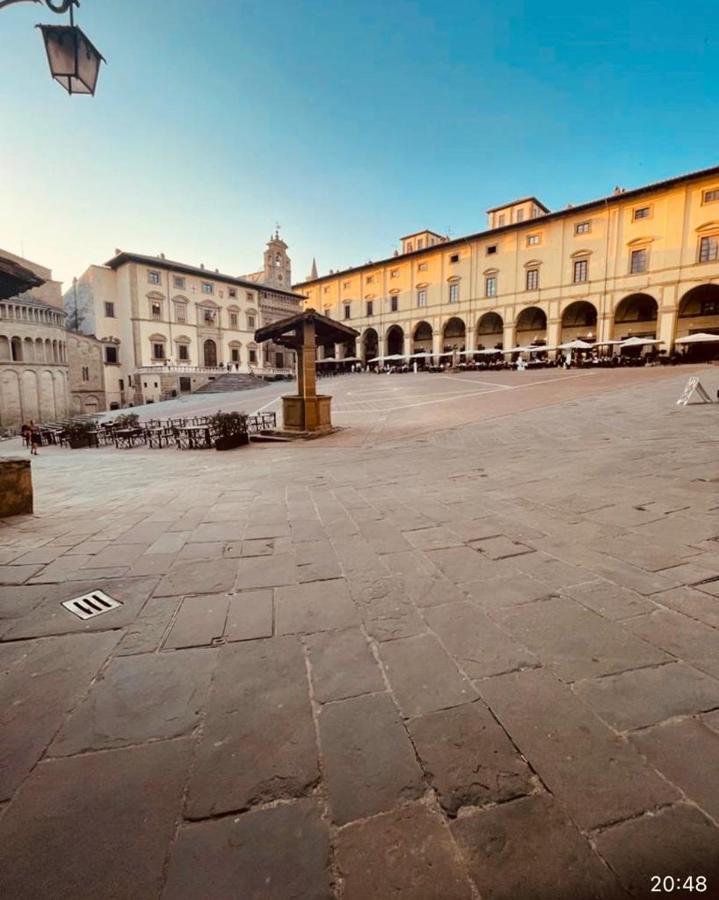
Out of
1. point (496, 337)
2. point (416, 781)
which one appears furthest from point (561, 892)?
point (496, 337)

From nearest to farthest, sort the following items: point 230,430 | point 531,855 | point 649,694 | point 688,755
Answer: point 531,855 → point 688,755 → point 649,694 → point 230,430

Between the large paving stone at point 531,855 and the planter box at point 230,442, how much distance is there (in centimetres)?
1010

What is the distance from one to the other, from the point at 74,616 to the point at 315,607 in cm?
140

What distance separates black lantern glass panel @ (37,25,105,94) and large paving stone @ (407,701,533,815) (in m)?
4.76

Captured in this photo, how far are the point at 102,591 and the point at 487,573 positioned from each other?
252 cm

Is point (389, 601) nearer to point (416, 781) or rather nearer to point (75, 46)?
point (416, 781)

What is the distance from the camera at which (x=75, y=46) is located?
321 centimetres

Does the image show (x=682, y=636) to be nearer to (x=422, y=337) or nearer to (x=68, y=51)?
(x=68, y=51)

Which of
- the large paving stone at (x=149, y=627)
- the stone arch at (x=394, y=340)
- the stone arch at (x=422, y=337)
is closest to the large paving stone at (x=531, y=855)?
the large paving stone at (x=149, y=627)

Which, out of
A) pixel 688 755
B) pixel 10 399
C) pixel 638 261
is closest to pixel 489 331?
pixel 638 261

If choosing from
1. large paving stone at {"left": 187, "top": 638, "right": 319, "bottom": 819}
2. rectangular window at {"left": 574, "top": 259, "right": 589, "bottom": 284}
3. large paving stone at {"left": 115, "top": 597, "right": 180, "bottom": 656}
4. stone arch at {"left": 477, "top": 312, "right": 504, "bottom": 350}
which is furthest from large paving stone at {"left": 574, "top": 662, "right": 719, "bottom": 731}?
stone arch at {"left": 477, "top": 312, "right": 504, "bottom": 350}

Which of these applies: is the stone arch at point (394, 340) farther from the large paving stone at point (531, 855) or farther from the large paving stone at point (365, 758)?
the large paving stone at point (531, 855)

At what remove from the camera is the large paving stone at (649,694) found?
1.64 metres

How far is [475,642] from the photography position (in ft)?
7.04
